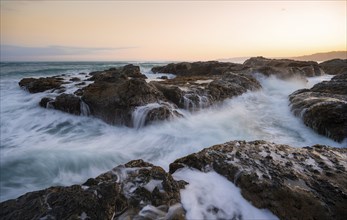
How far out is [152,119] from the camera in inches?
293

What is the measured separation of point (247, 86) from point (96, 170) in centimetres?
926

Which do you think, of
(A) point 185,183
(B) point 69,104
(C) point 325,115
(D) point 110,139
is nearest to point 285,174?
(A) point 185,183

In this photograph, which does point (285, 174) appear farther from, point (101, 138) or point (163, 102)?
point (163, 102)

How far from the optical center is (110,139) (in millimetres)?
6902

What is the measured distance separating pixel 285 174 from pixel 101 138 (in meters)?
5.16

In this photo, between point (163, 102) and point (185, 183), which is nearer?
point (185, 183)

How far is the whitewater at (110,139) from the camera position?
5.04 metres

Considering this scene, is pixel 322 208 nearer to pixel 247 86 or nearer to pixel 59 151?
pixel 59 151

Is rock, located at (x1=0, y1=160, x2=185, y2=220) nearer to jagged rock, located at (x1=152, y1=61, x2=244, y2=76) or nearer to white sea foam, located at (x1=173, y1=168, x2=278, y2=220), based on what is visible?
white sea foam, located at (x1=173, y1=168, x2=278, y2=220)

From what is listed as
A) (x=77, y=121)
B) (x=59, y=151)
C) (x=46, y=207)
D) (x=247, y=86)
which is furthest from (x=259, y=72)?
(x=46, y=207)

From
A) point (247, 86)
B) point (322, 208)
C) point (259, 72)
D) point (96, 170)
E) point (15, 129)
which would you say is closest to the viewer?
point (322, 208)

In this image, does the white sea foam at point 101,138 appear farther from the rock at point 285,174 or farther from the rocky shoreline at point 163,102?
the rock at point 285,174

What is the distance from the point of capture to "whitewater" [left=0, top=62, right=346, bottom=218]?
5.04 meters

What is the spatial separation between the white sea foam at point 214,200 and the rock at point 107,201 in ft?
0.48
